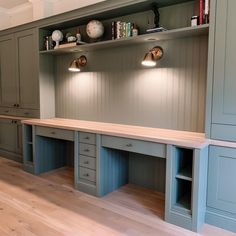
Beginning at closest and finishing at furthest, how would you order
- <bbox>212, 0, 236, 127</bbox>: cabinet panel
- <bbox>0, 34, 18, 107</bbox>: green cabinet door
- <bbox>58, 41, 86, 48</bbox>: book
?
<bbox>212, 0, 236, 127</bbox>: cabinet panel
<bbox>58, 41, 86, 48</bbox>: book
<bbox>0, 34, 18, 107</bbox>: green cabinet door

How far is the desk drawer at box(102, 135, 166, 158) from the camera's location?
233 cm

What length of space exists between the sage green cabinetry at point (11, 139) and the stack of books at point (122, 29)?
2267mm

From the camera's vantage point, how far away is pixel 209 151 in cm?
225

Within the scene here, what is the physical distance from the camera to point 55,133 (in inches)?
127

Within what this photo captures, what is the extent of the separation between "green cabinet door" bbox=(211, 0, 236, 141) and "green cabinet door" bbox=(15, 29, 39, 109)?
264cm

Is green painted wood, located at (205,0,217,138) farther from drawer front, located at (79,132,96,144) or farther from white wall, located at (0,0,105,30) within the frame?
white wall, located at (0,0,105,30)

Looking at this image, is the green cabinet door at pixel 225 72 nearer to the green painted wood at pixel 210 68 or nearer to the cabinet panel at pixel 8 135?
the green painted wood at pixel 210 68

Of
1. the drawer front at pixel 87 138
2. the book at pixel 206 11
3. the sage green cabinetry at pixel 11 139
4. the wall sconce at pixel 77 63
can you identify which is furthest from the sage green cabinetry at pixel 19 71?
the book at pixel 206 11

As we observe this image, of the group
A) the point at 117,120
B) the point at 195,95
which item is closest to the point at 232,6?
the point at 195,95

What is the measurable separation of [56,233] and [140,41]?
7.02 ft

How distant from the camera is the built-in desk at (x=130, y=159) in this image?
221 cm

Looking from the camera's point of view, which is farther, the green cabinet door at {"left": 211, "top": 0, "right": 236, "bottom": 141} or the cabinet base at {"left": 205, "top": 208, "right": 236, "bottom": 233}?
the cabinet base at {"left": 205, "top": 208, "right": 236, "bottom": 233}

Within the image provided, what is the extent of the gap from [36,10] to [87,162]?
265 cm

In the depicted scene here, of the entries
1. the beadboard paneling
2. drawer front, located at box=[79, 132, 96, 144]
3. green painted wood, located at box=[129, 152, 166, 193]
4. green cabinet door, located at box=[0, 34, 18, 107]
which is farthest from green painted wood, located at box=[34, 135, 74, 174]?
green painted wood, located at box=[129, 152, 166, 193]
